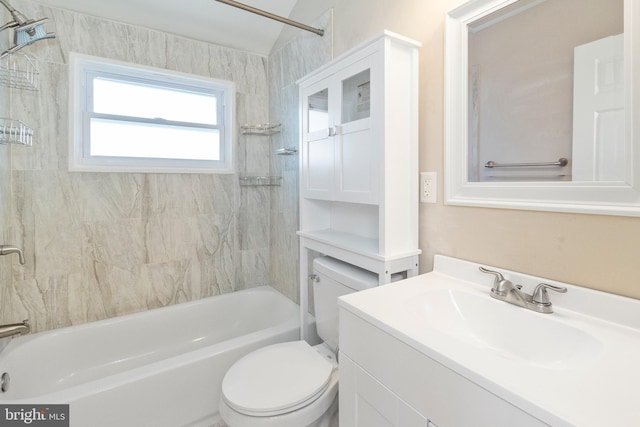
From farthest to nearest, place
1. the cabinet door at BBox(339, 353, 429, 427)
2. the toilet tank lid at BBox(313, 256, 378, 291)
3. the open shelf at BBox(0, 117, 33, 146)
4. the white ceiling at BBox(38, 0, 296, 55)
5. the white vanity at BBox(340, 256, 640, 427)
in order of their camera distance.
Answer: the white ceiling at BBox(38, 0, 296, 55) → the open shelf at BBox(0, 117, 33, 146) → the toilet tank lid at BBox(313, 256, 378, 291) → the cabinet door at BBox(339, 353, 429, 427) → the white vanity at BBox(340, 256, 640, 427)

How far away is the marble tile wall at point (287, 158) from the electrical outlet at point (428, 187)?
1111 millimetres

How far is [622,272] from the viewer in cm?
81

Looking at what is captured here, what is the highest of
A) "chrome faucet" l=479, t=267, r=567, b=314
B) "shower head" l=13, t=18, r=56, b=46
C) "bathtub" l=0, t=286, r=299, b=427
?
"shower head" l=13, t=18, r=56, b=46

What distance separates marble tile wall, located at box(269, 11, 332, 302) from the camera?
2.13 m

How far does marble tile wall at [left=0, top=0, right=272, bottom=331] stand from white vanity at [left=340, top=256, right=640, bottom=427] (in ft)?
5.55

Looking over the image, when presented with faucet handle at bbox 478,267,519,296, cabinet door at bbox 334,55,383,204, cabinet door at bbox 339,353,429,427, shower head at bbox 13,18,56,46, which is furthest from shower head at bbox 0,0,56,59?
faucet handle at bbox 478,267,519,296

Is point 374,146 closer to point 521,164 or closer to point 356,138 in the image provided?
point 356,138

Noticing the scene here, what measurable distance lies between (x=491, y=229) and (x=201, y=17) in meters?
2.31

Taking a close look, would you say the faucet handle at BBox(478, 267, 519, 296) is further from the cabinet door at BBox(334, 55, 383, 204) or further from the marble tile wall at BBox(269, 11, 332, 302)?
the marble tile wall at BBox(269, 11, 332, 302)

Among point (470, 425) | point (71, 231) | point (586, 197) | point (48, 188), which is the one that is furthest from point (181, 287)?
point (586, 197)

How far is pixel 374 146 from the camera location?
1.24 m

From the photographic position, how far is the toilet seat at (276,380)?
1.12 m

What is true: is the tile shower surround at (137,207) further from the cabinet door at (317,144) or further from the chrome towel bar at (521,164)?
the chrome towel bar at (521,164)

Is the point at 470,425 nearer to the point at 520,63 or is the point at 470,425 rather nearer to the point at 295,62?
the point at 520,63
